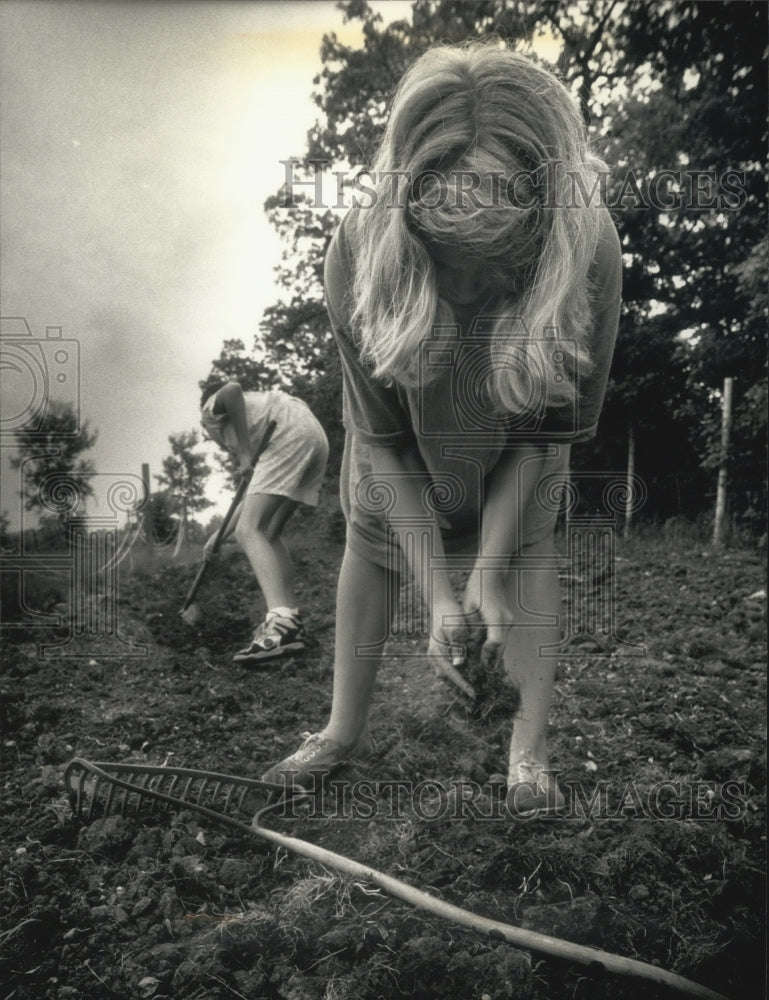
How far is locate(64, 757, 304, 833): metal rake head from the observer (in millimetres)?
909

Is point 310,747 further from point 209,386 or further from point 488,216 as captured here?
point 488,216

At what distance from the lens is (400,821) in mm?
999

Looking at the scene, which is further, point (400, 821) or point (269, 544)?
point (269, 544)

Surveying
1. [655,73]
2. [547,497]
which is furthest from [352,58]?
[547,497]

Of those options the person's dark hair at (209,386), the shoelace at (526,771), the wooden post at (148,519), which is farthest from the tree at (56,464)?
the shoelace at (526,771)

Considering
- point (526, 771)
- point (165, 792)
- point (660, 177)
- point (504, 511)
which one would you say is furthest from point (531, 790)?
point (660, 177)

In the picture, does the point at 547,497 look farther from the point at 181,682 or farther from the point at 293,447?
the point at 181,682

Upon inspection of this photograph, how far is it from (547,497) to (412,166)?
21.1 inches

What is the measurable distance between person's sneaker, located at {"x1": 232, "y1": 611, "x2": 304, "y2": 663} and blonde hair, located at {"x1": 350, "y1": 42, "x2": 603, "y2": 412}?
64 centimetres

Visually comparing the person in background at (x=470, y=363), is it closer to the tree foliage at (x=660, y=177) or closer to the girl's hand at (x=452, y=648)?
the girl's hand at (x=452, y=648)

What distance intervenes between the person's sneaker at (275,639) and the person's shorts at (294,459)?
256mm

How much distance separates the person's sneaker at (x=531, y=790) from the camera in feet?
3.44

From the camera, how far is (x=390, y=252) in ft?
2.95

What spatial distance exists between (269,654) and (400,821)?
1.60 ft
